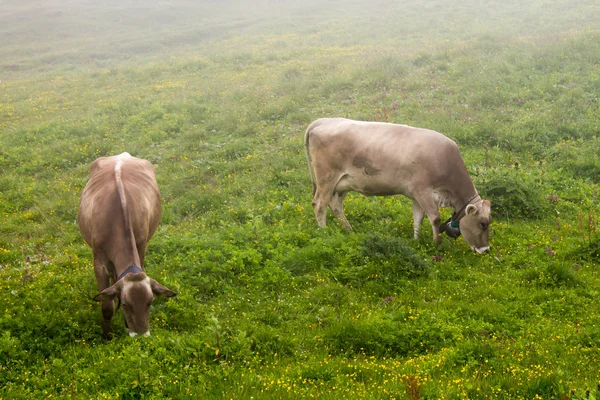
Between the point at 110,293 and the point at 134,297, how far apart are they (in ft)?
0.99

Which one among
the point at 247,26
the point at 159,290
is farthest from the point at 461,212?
the point at 247,26

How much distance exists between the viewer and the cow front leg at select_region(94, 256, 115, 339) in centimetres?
690

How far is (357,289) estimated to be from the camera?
821cm

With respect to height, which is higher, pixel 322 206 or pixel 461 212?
pixel 461 212

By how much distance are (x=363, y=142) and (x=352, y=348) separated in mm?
4782

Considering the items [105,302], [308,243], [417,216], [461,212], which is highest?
[105,302]

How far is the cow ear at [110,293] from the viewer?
6.45 metres

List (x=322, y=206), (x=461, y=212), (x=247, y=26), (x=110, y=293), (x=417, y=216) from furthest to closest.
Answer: (x=247, y=26) < (x=322, y=206) < (x=417, y=216) < (x=461, y=212) < (x=110, y=293)

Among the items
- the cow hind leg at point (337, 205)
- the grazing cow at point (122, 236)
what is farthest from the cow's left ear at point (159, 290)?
the cow hind leg at point (337, 205)

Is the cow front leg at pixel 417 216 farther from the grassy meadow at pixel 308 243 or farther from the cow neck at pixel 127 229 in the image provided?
the cow neck at pixel 127 229

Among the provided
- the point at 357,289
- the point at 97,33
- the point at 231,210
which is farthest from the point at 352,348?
the point at 97,33

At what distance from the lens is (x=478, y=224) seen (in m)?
9.33

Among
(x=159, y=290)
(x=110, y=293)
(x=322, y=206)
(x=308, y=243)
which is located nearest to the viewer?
(x=110, y=293)

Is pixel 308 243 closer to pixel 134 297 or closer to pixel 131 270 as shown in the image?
Result: pixel 131 270
